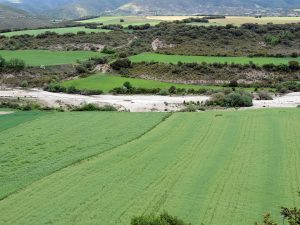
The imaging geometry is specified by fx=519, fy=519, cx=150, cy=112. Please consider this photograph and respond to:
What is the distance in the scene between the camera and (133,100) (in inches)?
2586

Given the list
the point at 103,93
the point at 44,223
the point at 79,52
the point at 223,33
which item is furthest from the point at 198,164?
the point at 223,33

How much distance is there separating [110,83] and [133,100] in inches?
452

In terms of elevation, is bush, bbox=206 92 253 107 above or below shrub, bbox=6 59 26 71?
below

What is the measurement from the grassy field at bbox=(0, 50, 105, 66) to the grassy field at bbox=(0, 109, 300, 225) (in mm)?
42181

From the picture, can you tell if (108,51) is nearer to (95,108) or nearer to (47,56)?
(47,56)

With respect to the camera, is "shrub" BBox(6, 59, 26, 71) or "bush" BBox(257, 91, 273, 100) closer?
"bush" BBox(257, 91, 273, 100)

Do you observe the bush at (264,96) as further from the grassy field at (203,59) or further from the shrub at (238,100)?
the grassy field at (203,59)

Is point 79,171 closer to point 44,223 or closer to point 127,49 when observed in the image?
point 44,223

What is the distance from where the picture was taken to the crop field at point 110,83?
74.1 metres

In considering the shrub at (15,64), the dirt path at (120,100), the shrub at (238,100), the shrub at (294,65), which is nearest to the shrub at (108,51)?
the shrub at (15,64)

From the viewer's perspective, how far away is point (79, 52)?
97.6m

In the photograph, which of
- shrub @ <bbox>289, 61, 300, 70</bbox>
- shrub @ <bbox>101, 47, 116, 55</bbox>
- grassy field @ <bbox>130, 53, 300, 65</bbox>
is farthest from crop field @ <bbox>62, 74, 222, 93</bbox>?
shrub @ <bbox>101, 47, 116, 55</bbox>

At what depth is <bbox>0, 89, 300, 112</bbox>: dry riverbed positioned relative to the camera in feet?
200

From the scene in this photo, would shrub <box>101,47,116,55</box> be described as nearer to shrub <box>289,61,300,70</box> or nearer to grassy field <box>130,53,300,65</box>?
grassy field <box>130,53,300,65</box>
